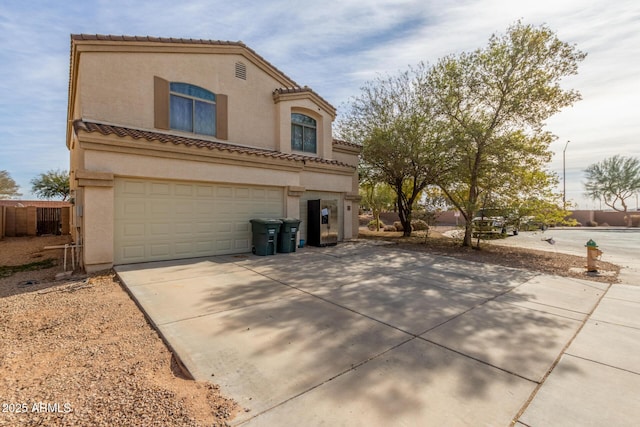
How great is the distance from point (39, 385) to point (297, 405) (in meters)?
2.42

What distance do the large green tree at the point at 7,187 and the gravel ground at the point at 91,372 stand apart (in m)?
46.1

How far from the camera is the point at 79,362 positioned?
126 inches

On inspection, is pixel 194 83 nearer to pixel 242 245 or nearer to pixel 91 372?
pixel 242 245

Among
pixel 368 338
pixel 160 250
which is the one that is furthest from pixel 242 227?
pixel 368 338

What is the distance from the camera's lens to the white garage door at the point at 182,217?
27.1ft

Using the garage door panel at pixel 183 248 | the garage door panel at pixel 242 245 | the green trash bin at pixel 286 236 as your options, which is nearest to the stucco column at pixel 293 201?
the green trash bin at pixel 286 236

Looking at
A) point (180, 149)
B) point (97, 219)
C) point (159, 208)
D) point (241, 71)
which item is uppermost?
point (241, 71)

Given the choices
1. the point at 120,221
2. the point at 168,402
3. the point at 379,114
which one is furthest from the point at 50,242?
the point at 379,114

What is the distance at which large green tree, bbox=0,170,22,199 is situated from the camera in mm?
36506

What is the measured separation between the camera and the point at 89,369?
3.04 m

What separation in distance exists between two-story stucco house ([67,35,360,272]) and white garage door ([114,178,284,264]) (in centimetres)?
3

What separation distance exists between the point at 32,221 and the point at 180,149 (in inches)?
497

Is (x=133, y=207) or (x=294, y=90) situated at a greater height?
(x=294, y=90)

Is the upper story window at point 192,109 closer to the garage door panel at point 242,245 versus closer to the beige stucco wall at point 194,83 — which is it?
the beige stucco wall at point 194,83
